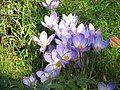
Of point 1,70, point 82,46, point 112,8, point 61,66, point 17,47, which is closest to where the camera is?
point 82,46

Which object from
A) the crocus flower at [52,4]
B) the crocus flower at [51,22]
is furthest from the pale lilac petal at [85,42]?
the crocus flower at [52,4]

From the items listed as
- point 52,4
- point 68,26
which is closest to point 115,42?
point 68,26

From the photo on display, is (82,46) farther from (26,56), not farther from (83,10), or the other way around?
(83,10)

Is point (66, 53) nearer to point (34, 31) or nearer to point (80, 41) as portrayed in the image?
point (80, 41)

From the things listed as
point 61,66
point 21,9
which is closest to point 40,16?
point 21,9

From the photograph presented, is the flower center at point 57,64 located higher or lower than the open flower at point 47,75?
higher

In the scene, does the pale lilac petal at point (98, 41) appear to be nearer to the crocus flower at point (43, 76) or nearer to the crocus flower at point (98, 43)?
the crocus flower at point (98, 43)
